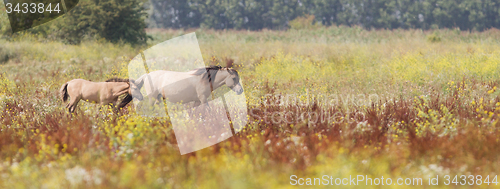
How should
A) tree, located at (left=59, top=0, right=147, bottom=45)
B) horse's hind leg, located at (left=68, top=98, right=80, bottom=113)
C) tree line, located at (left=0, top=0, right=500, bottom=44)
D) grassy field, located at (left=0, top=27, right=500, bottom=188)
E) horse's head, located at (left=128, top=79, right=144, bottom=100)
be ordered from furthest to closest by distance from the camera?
tree line, located at (left=0, top=0, right=500, bottom=44) → tree, located at (left=59, top=0, right=147, bottom=45) → horse's hind leg, located at (left=68, top=98, right=80, bottom=113) → horse's head, located at (left=128, top=79, right=144, bottom=100) → grassy field, located at (left=0, top=27, right=500, bottom=188)

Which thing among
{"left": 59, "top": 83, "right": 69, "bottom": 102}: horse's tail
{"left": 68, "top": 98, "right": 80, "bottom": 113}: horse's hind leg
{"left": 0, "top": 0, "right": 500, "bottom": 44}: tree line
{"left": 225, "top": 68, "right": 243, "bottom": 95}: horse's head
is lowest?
{"left": 0, "top": 0, "right": 500, "bottom": 44}: tree line

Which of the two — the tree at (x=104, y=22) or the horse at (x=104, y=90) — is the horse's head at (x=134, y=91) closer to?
the horse at (x=104, y=90)

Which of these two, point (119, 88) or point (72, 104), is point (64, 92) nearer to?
point (72, 104)

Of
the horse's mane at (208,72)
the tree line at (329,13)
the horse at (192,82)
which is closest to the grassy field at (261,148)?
the horse at (192,82)

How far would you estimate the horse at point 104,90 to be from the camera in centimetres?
516

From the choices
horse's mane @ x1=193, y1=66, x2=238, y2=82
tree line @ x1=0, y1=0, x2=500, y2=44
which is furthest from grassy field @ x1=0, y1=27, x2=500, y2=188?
tree line @ x1=0, y1=0, x2=500, y2=44

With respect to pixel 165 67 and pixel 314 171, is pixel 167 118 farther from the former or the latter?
pixel 165 67

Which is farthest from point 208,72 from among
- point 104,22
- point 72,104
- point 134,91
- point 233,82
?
point 104,22

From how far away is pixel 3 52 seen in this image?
50.9ft

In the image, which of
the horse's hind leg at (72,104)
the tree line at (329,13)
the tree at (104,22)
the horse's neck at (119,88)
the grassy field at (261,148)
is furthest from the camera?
the tree line at (329,13)

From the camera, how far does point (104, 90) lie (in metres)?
5.23

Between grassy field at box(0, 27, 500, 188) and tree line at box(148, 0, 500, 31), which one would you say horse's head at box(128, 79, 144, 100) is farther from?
tree line at box(148, 0, 500, 31)

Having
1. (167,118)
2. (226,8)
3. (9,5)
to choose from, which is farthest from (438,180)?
(226,8)

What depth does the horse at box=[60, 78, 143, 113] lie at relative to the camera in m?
5.16
